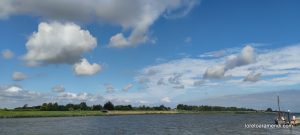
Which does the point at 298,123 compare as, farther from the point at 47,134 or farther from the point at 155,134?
the point at 47,134

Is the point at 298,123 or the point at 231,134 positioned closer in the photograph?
the point at 231,134

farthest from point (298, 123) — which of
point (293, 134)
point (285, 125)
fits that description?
point (293, 134)

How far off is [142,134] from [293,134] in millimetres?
29268

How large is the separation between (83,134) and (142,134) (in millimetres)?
12093

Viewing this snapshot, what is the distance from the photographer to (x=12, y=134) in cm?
8275

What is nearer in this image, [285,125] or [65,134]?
[65,134]

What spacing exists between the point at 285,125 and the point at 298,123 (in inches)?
216

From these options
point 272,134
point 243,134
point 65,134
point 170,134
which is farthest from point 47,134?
point 272,134

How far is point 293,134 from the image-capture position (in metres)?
79.4

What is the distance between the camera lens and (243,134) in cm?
7988

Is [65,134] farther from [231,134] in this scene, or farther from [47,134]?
[231,134]

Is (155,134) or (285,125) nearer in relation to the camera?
(155,134)

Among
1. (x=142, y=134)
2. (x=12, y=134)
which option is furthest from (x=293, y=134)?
(x=12, y=134)

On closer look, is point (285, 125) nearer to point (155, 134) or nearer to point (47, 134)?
point (155, 134)
